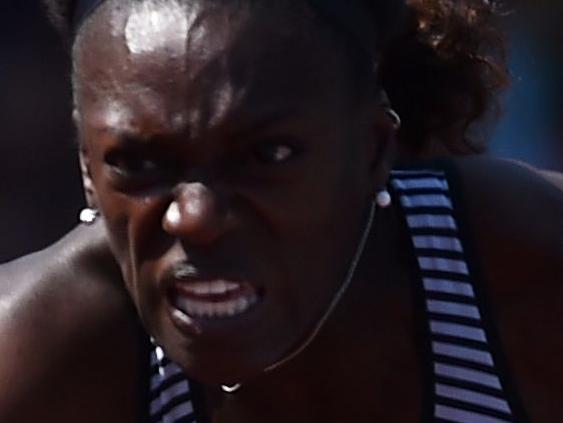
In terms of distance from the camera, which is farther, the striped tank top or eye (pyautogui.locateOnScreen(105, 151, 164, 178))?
the striped tank top

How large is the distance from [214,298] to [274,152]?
133mm

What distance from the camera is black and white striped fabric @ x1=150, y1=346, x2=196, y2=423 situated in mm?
1936

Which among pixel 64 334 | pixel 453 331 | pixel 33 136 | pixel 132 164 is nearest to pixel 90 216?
pixel 64 334

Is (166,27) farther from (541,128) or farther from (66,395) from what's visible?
(541,128)

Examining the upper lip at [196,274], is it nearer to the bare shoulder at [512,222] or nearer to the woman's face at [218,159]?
the woman's face at [218,159]

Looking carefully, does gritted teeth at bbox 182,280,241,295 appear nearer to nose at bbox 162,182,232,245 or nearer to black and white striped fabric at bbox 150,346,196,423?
nose at bbox 162,182,232,245

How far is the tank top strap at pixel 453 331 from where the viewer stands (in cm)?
195

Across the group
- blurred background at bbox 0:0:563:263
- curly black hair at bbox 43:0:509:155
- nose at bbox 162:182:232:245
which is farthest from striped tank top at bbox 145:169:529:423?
blurred background at bbox 0:0:563:263

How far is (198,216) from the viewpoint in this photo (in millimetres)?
1611

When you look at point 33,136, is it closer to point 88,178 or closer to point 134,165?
point 88,178

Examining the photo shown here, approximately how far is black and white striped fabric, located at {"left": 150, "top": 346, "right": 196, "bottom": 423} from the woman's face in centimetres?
21

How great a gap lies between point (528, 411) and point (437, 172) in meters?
0.26

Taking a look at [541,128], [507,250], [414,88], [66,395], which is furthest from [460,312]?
[541,128]

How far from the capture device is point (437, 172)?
2.00m
